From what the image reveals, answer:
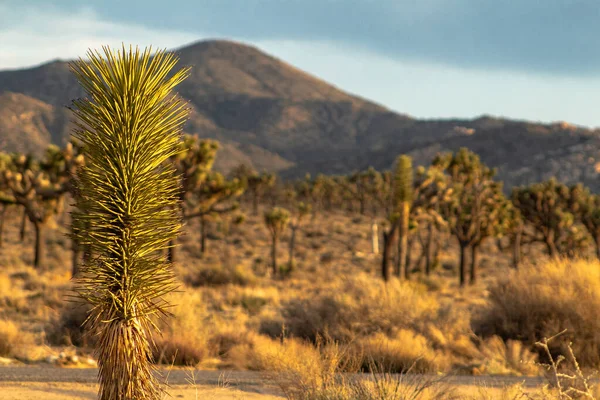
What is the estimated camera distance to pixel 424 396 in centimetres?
705

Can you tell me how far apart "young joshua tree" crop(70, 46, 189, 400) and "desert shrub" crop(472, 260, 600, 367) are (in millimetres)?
9293

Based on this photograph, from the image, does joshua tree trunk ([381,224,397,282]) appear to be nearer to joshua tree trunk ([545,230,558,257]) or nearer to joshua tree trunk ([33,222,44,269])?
joshua tree trunk ([545,230,558,257])

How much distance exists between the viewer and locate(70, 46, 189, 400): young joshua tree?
5.53m

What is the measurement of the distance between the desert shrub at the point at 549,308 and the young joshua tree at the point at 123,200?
9293 millimetres

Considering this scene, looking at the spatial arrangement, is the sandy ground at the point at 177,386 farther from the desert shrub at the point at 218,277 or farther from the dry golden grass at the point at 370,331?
the desert shrub at the point at 218,277

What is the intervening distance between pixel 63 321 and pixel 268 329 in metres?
4.77

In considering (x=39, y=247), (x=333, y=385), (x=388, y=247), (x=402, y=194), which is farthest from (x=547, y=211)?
(x=333, y=385)

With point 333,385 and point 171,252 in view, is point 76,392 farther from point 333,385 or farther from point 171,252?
point 171,252

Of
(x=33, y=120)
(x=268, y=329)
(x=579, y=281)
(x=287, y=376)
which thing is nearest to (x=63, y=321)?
(x=268, y=329)

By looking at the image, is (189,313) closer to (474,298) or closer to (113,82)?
(113,82)

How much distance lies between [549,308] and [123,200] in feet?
34.1

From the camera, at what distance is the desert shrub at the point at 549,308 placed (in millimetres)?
12617

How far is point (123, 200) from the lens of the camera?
5605 mm

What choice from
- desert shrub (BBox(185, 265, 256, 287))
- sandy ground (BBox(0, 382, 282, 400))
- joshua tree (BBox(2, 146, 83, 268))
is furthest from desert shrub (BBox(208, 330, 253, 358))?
joshua tree (BBox(2, 146, 83, 268))
